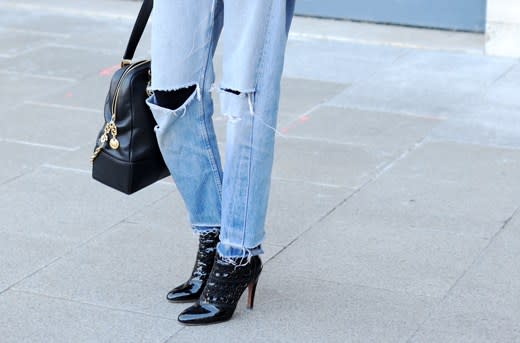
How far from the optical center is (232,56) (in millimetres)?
3270

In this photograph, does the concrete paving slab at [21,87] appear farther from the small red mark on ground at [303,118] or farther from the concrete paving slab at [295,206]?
the concrete paving slab at [295,206]

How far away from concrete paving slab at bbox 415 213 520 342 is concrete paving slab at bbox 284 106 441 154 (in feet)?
4.90

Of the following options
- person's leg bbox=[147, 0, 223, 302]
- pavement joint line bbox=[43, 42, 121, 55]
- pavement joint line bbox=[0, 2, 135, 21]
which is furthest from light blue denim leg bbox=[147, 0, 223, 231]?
pavement joint line bbox=[0, 2, 135, 21]

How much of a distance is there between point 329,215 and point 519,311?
1188 millimetres

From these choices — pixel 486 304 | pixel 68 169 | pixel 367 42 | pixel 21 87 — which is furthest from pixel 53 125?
pixel 486 304

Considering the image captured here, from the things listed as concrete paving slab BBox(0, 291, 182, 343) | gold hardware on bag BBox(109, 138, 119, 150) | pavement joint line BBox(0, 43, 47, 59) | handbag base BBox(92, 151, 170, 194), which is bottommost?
concrete paving slab BBox(0, 291, 182, 343)

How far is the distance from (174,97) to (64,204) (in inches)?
57.4

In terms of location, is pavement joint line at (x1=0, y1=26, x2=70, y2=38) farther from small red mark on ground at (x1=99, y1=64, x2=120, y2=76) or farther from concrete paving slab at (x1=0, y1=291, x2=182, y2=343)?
concrete paving slab at (x1=0, y1=291, x2=182, y2=343)

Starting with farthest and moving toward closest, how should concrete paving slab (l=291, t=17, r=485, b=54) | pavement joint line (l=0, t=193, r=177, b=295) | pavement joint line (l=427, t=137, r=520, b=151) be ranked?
concrete paving slab (l=291, t=17, r=485, b=54) → pavement joint line (l=427, t=137, r=520, b=151) → pavement joint line (l=0, t=193, r=177, b=295)

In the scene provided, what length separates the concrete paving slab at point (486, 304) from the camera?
3.40 meters

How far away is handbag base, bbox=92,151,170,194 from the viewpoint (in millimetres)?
3400

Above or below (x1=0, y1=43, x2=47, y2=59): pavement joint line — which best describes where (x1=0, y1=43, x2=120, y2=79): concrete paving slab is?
below

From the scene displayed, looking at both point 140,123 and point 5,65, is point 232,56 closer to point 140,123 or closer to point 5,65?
point 140,123

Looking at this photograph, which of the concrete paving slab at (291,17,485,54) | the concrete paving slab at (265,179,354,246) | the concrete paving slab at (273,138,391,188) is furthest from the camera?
the concrete paving slab at (291,17,485,54)
